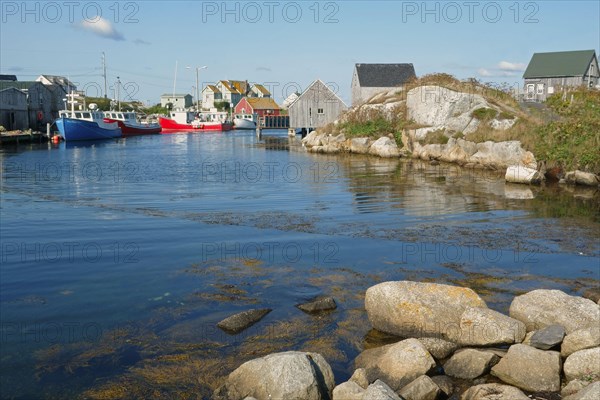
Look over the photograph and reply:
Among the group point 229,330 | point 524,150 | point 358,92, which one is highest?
point 358,92

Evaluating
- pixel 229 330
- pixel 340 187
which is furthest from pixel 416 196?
pixel 229 330

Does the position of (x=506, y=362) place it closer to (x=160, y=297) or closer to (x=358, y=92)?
(x=160, y=297)

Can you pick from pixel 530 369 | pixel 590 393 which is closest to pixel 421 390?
pixel 530 369

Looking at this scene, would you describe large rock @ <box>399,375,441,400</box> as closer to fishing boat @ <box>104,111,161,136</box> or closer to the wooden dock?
the wooden dock

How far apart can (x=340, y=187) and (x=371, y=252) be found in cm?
1198

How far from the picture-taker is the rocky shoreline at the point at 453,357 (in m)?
6.45

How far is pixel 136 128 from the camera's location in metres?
81.1

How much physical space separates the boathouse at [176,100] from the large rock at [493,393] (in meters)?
132

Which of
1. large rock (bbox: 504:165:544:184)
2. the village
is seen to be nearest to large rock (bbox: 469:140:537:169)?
large rock (bbox: 504:165:544:184)

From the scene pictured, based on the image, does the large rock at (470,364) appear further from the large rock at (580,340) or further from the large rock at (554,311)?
the large rock at (554,311)

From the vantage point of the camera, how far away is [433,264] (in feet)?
40.7

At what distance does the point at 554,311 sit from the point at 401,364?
281 cm

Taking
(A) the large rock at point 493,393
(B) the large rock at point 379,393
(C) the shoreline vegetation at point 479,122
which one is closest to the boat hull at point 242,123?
(C) the shoreline vegetation at point 479,122

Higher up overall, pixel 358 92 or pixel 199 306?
pixel 358 92
